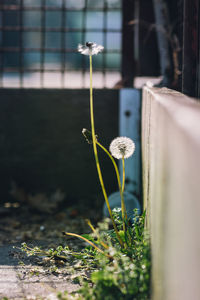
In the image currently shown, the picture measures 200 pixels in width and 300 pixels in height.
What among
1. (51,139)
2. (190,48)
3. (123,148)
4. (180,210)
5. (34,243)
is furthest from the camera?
(51,139)

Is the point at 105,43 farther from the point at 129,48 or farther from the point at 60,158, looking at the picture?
the point at 60,158

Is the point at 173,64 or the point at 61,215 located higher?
the point at 173,64

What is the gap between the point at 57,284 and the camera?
8.57 ft

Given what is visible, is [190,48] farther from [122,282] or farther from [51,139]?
[51,139]

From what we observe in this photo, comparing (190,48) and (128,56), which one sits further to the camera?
(128,56)

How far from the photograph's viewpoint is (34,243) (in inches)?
143

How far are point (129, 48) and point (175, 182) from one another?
411 centimetres

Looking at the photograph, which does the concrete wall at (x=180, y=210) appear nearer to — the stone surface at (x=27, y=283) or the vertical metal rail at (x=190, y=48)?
the stone surface at (x=27, y=283)

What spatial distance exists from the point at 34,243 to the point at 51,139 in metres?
1.65

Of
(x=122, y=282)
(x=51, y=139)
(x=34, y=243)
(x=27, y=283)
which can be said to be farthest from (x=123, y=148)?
(x=51, y=139)

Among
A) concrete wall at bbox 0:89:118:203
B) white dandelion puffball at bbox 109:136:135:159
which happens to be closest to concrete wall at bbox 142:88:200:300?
white dandelion puffball at bbox 109:136:135:159

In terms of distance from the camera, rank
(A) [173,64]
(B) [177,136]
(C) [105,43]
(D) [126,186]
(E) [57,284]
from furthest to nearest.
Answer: (C) [105,43] → (A) [173,64] → (D) [126,186] → (E) [57,284] → (B) [177,136]

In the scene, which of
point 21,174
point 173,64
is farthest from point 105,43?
point 21,174

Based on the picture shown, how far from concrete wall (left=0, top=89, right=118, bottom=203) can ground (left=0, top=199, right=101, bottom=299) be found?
310 mm
